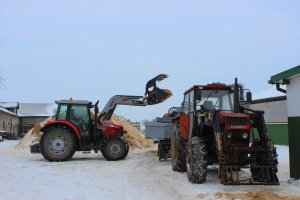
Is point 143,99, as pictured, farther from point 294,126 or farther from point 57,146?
point 294,126

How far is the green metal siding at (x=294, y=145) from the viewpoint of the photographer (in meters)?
11.1

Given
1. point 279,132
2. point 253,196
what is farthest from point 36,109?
point 253,196

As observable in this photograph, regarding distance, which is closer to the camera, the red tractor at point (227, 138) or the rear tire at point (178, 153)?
the red tractor at point (227, 138)

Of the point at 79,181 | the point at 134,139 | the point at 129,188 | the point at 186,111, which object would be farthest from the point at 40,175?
the point at 134,139

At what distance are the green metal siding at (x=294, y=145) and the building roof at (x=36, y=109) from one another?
60677 mm

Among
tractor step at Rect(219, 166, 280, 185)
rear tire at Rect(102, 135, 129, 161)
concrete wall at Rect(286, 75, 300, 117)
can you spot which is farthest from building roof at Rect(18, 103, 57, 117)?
tractor step at Rect(219, 166, 280, 185)

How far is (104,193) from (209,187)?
2.44 metres

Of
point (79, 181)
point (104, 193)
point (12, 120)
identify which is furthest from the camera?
point (12, 120)

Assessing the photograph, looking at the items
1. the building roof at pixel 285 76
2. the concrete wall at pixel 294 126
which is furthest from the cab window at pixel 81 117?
the concrete wall at pixel 294 126

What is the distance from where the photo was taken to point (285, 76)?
11.4 metres

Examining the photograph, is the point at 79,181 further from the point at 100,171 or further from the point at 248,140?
the point at 248,140

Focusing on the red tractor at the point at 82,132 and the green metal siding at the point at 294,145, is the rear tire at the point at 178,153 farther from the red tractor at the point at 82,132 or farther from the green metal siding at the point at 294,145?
the red tractor at the point at 82,132

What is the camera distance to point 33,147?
1916 cm

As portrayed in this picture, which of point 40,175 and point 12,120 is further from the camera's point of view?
point 12,120
